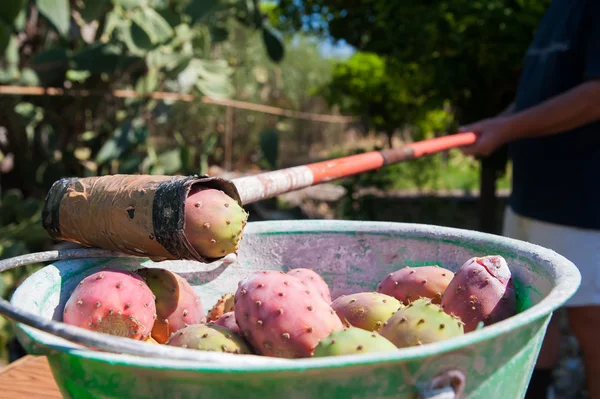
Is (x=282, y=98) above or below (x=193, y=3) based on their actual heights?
below

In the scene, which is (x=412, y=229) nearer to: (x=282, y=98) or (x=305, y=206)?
(x=305, y=206)

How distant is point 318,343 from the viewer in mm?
697

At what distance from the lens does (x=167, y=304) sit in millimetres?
853

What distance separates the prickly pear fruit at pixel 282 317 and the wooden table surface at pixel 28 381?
0.40 metres

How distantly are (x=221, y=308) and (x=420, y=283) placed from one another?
290 millimetres

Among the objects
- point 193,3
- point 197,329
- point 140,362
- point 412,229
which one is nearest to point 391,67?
point 193,3

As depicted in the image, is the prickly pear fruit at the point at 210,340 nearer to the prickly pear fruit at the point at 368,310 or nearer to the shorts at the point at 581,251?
the prickly pear fruit at the point at 368,310

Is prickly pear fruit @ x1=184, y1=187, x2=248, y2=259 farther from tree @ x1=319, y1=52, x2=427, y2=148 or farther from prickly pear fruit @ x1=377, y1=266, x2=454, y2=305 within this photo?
tree @ x1=319, y1=52, x2=427, y2=148

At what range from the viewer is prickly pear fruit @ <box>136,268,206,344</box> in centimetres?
85

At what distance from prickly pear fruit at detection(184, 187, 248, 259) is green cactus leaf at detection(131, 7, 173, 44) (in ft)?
5.34

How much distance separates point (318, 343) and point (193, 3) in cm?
194

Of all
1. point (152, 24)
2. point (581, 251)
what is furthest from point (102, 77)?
point (581, 251)

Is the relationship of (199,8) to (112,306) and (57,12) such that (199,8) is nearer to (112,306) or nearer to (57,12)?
(57,12)

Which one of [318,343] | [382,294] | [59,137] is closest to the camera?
[318,343]
